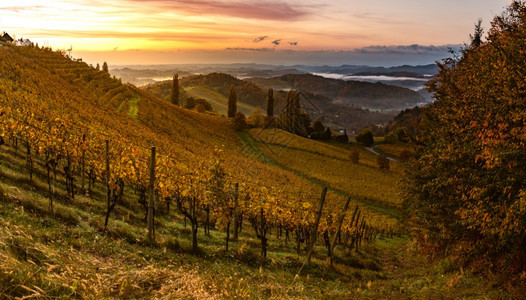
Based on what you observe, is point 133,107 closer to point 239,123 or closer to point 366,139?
point 239,123

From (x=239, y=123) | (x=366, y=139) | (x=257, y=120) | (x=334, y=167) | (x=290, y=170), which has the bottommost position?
(x=334, y=167)

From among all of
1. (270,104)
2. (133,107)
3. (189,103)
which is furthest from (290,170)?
(189,103)

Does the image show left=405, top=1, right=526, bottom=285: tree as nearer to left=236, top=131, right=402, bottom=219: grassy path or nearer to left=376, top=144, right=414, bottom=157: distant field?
left=236, top=131, right=402, bottom=219: grassy path

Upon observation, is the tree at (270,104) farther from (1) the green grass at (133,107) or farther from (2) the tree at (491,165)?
(2) the tree at (491,165)

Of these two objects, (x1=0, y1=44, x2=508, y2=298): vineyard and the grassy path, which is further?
the grassy path

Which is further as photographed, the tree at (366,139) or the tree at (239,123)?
the tree at (366,139)

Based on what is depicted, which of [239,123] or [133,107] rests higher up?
[133,107]

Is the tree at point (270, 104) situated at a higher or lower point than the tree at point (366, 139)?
higher

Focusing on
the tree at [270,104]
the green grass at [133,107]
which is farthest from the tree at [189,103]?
the green grass at [133,107]

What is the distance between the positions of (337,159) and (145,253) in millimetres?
74287

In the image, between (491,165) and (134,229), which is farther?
(134,229)

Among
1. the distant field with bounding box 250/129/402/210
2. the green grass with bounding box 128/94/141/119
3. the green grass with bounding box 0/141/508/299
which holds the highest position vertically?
the green grass with bounding box 128/94/141/119

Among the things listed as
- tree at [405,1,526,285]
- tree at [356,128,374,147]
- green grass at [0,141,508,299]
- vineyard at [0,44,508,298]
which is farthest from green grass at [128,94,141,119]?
tree at [356,128,374,147]

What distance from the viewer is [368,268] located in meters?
19.5
